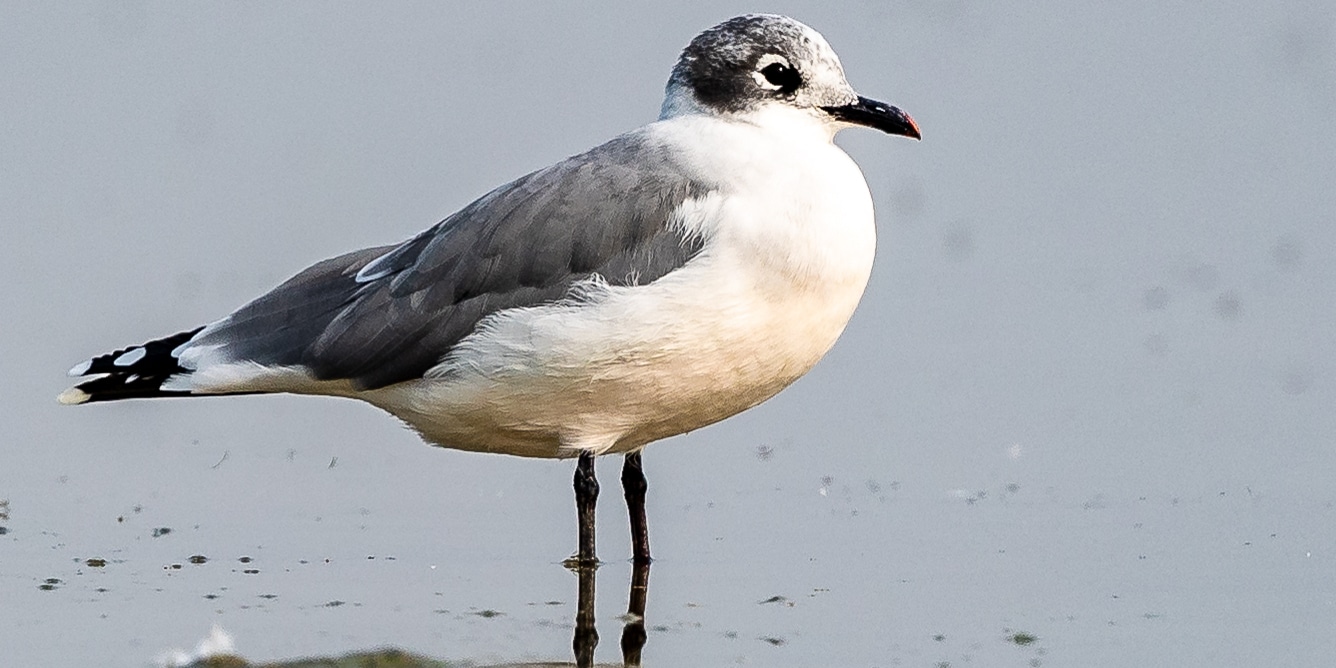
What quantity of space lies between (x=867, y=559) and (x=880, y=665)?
3.69 feet

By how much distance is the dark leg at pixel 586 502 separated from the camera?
6.49 meters

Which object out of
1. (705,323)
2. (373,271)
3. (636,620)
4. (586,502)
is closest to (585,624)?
(636,620)

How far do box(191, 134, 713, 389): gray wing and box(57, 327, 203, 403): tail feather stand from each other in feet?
0.70

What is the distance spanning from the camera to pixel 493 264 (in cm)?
636

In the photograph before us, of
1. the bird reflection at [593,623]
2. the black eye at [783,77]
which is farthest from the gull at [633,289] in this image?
the bird reflection at [593,623]

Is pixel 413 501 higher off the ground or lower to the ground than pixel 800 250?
lower

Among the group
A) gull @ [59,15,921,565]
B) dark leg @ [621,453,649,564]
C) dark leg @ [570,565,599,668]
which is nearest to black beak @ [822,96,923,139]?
gull @ [59,15,921,565]

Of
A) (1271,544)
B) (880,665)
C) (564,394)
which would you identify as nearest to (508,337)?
(564,394)

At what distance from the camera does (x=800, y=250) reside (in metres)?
6.06

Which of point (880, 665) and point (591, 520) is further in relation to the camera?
point (591, 520)

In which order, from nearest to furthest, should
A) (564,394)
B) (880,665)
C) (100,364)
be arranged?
(880,665)
(564,394)
(100,364)

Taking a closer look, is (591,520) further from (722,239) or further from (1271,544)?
(1271,544)

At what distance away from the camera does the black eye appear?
21.3 feet

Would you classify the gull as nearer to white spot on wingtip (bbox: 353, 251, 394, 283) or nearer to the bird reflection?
white spot on wingtip (bbox: 353, 251, 394, 283)
